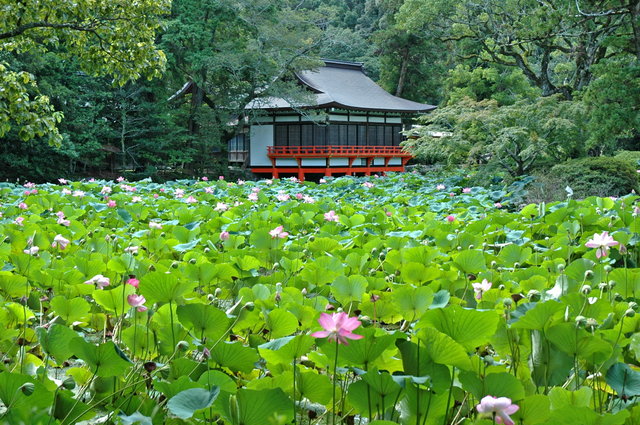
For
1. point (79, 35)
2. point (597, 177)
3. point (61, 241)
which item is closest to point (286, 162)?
point (79, 35)

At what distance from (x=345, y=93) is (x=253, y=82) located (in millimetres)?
5016

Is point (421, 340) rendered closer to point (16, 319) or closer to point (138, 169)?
point (16, 319)

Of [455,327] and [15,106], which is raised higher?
[15,106]

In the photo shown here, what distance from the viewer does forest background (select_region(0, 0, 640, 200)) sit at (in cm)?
639

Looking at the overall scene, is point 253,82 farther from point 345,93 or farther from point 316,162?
point 345,93

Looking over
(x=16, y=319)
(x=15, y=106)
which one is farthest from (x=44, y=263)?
(x=15, y=106)

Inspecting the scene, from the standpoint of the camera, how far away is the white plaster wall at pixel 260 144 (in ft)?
63.2

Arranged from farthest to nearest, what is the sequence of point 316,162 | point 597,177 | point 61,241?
1. point 316,162
2. point 597,177
3. point 61,241

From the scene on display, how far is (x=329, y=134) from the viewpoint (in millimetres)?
19109

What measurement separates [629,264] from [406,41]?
69.7 feet

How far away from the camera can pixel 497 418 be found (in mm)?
811

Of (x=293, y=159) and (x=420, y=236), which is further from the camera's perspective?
(x=293, y=159)

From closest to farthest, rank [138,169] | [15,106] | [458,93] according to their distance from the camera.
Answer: [15,106], [138,169], [458,93]

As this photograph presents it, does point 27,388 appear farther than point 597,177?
No
